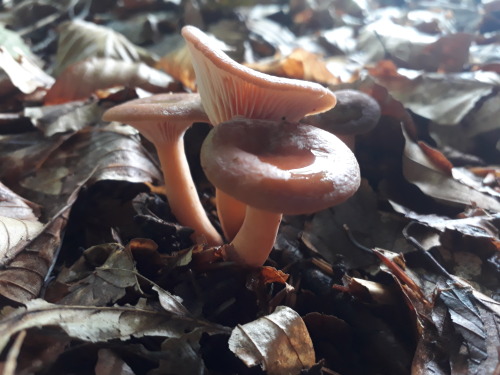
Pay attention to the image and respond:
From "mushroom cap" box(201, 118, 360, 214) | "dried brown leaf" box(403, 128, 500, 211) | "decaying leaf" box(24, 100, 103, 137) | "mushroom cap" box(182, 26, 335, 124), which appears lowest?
"dried brown leaf" box(403, 128, 500, 211)

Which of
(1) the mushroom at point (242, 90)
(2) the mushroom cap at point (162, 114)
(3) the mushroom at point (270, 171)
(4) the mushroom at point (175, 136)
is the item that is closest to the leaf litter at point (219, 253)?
(4) the mushroom at point (175, 136)

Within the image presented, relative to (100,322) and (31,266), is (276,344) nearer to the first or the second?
(100,322)

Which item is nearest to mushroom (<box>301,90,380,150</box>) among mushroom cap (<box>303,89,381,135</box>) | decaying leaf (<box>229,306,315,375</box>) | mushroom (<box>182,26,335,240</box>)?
mushroom cap (<box>303,89,381,135</box>)

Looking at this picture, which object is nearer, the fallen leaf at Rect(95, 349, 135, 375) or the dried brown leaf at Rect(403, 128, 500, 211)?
the fallen leaf at Rect(95, 349, 135, 375)

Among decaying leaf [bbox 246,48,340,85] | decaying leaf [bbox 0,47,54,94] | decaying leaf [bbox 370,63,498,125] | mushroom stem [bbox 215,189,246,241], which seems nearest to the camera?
mushroom stem [bbox 215,189,246,241]

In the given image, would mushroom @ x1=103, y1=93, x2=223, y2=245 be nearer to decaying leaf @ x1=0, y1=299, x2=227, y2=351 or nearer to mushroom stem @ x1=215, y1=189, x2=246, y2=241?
mushroom stem @ x1=215, y1=189, x2=246, y2=241

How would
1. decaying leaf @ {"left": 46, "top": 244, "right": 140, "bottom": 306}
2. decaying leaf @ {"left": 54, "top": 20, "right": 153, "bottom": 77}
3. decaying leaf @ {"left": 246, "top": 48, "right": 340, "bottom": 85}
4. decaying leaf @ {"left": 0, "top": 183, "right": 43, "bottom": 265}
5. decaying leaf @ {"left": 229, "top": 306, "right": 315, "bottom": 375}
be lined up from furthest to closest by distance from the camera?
decaying leaf @ {"left": 54, "top": 20, "right": 153, "bottom": 77} → decaying leaf @ {"left": 246, "top": 48, "right": 340, "bottom": 85} → decaying leaf @ {"left": 0, "top": 183, "right": 43, "bottom": 265} → decaying leaf @ {"left": 46, "top": 244, "right": 140, "bottom": 306} → decaying leaf @ {"left": 229, "top": 306, "right": 315, "bottom": 375}
